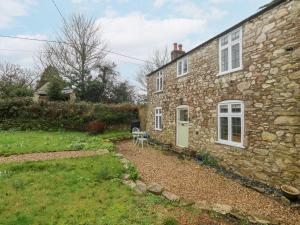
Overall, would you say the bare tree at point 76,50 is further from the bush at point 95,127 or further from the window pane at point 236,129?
the window pane at point 236,129

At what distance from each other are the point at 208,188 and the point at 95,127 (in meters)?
12.7

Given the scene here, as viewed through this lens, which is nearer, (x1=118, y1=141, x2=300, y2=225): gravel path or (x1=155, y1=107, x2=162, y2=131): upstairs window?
(x1=118, y1=141, x2=300, y2=225): gravel path

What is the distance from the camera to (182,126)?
12258 millimetres

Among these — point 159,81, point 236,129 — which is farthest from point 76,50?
point 236,129

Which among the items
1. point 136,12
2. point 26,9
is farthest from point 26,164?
point 136,12

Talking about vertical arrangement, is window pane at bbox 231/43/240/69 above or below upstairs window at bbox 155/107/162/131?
above

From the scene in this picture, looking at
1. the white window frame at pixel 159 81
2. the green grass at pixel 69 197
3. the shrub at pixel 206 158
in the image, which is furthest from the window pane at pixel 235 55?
the white window frame at pixel 159 81

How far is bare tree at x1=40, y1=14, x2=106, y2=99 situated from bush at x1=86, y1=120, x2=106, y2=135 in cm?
957

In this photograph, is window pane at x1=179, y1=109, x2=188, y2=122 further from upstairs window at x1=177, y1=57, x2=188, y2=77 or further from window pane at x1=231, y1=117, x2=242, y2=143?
window pane at x1=231, y1=117, x2=242, y2=143

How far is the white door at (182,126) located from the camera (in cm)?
1172

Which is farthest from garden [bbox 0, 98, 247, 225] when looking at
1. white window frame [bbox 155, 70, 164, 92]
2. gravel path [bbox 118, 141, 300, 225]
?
white window frame [bbox 155, 70, 164, 92]

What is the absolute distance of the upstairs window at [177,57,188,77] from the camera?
11.8m

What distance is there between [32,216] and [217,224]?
346cm

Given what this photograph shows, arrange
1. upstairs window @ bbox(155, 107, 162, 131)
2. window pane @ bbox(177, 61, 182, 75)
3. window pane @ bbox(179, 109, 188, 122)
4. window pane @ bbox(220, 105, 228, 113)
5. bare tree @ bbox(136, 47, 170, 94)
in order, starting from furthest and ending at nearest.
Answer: bare tree @ bbox(136, 47, 170, 94) < upstairs window @ bbox(155, 107, 162, 131) < window pane @ bbox(177, 61, 182, 75) < window pane @ bbox(179, 109, 188, 122) < window pane @ bbox(220, 105, 228, 113)
